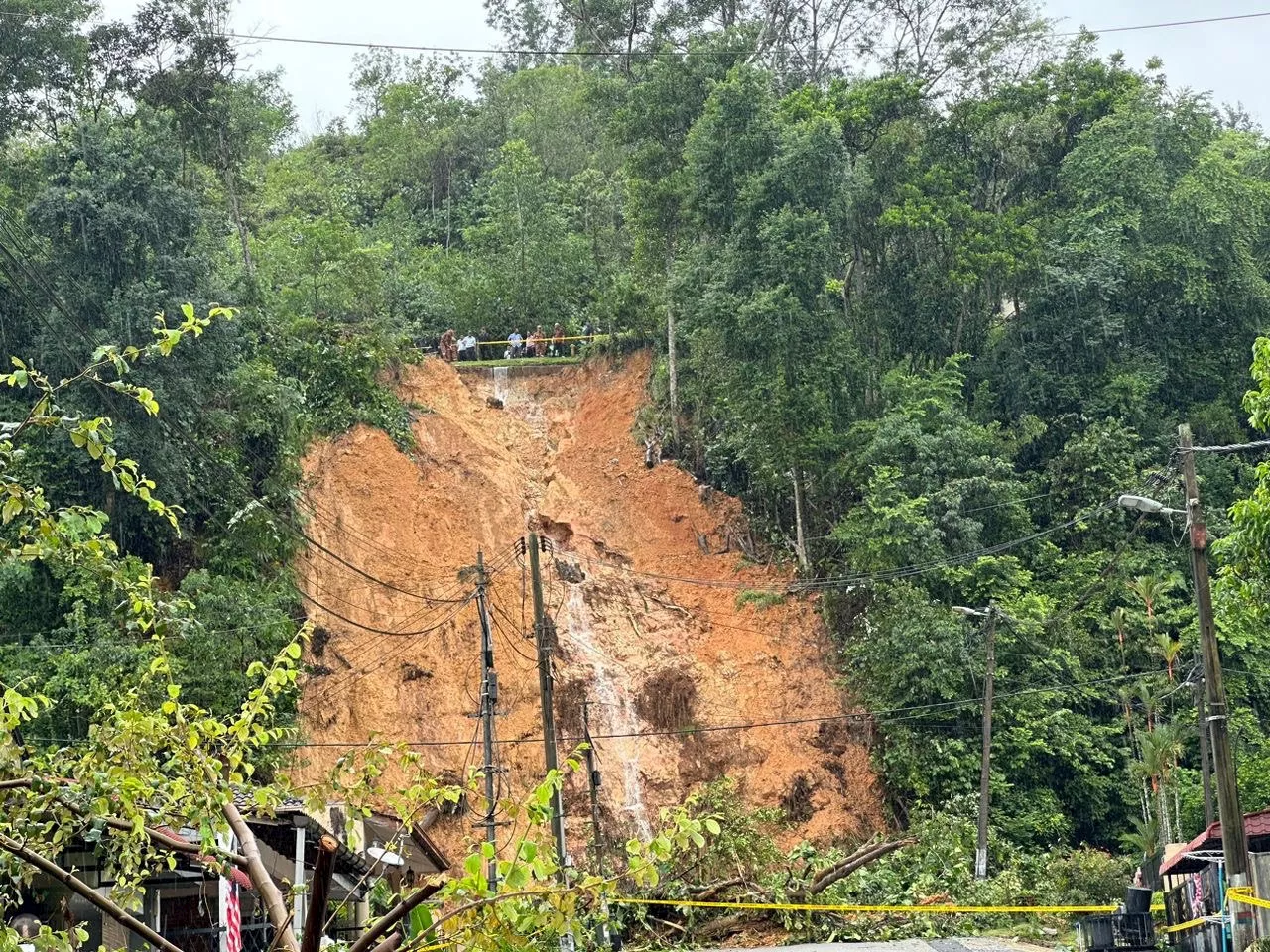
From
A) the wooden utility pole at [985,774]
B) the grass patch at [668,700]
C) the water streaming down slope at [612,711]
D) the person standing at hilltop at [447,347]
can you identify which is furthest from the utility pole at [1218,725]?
the person standing at hilltop at [447,347]

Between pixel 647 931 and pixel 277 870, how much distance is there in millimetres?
12669

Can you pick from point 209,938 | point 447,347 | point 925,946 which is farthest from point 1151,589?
point 209,938

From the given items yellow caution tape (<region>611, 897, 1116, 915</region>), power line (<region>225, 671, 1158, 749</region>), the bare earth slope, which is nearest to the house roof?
yellow caution tape (<region>611, 897, 1116, 915</region>)

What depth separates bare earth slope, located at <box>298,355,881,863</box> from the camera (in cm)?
3534

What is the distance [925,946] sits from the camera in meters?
25.9

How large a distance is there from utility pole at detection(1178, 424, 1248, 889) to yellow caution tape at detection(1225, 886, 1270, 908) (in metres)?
0.11

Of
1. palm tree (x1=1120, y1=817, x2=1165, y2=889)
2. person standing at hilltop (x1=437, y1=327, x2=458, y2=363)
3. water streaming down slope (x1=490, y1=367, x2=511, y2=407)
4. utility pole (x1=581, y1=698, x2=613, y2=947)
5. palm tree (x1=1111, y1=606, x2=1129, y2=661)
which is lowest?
palm tree (x1=1120, y1=817, x2=1165, y2=889)

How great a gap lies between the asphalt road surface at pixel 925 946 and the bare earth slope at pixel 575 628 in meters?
8.36

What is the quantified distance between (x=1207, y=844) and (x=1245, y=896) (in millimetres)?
4893

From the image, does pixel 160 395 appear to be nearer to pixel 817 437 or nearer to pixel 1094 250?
pixel 817 437

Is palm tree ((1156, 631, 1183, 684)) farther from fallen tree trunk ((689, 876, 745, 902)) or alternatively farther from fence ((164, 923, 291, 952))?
fence ((164, 923, 291, 952))

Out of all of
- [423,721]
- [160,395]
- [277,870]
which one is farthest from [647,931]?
[160,395]

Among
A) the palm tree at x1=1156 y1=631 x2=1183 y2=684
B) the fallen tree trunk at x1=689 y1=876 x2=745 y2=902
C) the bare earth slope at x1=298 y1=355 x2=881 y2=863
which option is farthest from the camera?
the palm tree at x1=1156 y1=631 x2=1183 y2=684

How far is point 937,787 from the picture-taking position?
3506cm
